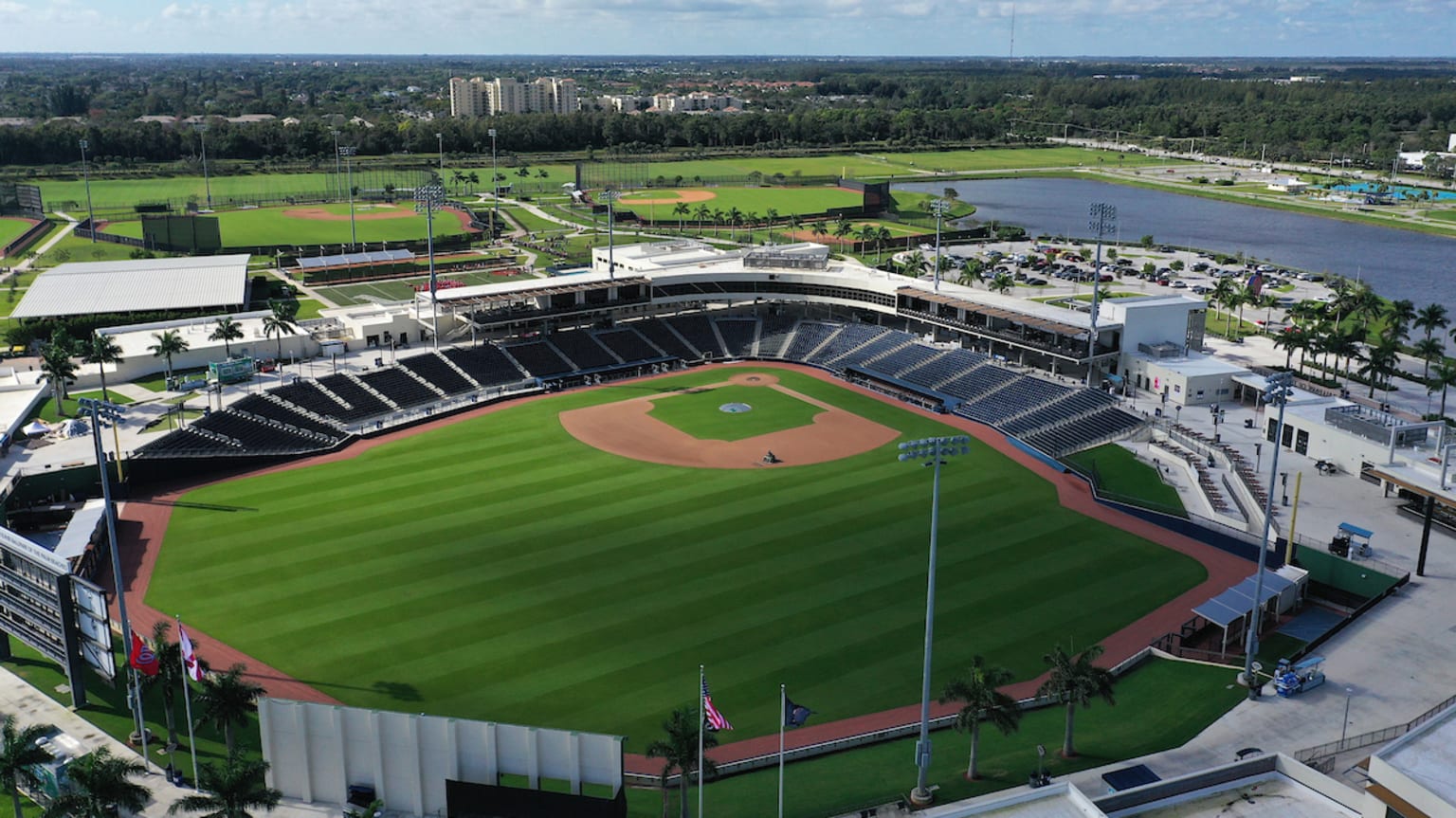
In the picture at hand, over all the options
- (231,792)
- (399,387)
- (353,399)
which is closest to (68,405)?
(353,399)

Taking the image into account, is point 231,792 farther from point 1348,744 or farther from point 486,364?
point 486,364

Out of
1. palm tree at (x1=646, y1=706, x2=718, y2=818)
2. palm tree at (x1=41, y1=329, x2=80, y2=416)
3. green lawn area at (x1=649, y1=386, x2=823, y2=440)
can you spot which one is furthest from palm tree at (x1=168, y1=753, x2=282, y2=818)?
palm tree at (x1=41, y1=329, x2=80, y2=416)

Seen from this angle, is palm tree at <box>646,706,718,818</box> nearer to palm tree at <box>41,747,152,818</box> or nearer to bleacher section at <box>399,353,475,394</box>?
palm tree at <box>41,747,152,818</box>

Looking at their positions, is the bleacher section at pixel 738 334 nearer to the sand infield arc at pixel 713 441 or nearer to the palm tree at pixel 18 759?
the sand infield arc at pixel 713 441

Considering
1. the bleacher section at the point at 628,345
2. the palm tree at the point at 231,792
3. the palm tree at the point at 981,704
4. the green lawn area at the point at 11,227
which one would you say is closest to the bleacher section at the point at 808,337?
the bleacher section at the point at 628,345

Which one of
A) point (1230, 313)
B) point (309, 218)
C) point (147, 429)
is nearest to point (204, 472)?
point (147, 429)
